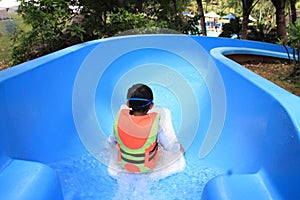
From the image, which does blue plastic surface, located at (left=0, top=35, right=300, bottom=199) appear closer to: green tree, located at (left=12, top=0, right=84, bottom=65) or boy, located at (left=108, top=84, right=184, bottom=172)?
boy, located at (left=108, top=84, right=184, bottom=172)

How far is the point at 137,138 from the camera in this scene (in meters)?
2.10

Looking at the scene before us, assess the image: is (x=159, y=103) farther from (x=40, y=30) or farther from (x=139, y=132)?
(x=40, y=30)

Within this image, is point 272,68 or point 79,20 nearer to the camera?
point 272,68

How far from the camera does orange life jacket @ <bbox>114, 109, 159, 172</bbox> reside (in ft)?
6.84

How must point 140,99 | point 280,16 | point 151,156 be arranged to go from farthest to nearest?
point 280,16
point 151,156
point 140,99

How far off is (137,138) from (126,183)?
1.55 ft

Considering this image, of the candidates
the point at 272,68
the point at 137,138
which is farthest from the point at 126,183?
the point at 272,68

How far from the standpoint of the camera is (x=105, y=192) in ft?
7.83

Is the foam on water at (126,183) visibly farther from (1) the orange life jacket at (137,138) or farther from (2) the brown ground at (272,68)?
(2) the brown ground at (272,68)

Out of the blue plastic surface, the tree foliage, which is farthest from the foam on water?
the tree foliage

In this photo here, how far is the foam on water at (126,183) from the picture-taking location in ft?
7.59

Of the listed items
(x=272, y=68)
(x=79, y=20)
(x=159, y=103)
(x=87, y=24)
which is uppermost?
(x=79, y=20)

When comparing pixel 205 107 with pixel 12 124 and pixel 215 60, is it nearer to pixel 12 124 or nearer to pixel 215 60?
pixel 215 60

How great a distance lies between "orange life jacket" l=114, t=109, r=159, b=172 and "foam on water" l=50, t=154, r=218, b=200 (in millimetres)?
167
